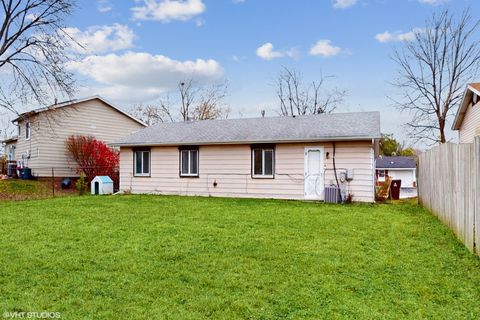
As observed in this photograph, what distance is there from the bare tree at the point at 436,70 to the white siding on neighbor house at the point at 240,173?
14.0 m

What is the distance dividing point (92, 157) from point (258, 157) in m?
11.2

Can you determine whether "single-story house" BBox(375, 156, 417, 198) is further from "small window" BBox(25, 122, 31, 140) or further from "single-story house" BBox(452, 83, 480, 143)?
"small window" BBox(25, 122, 31, 140)

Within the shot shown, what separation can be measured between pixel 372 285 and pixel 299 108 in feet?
95.6

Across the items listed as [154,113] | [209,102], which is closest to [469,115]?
[209,102]

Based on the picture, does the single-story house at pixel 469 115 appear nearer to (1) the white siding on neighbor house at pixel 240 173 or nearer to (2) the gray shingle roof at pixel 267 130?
(2) the gray shingle roof at pixel 267 130

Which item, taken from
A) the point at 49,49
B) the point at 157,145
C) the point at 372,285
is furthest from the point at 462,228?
the point at 49,49

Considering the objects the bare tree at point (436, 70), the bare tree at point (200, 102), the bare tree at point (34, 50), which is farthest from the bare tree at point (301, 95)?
the bare tree at point (34, 50)

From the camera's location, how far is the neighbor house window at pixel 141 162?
55.2ft

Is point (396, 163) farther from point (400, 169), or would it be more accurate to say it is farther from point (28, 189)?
point (28, 189)

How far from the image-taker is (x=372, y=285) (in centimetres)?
428

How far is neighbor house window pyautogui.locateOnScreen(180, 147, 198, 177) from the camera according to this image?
15758 millimetres

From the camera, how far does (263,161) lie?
47.5ft

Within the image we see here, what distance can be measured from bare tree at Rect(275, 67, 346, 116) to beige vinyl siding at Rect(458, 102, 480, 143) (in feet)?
44.7

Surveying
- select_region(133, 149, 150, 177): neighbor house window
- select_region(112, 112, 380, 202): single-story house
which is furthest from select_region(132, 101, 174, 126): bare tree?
select_region(133, 149, 150, 177): neighbor house window
